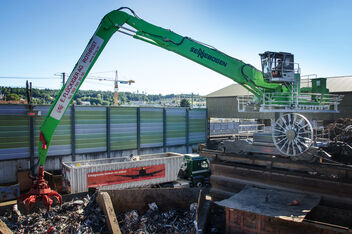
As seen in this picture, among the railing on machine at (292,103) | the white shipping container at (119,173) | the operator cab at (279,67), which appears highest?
the operator cab at (279,67)

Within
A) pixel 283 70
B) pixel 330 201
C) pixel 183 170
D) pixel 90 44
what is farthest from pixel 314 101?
pixel 90 44

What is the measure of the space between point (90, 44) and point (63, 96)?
7.86 ft

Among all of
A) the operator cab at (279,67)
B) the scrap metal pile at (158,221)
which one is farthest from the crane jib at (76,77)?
the operator cab at (279,67)

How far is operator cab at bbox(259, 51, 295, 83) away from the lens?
11.7 m

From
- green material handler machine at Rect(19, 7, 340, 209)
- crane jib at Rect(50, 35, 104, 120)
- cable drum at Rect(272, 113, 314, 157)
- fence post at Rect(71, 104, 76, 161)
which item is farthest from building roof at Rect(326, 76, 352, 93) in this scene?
fence post at Rect(71, 104, 76, 161)

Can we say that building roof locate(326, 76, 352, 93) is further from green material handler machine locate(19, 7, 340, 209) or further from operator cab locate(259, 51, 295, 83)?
operator cab locate(259, 51, 295, 83)

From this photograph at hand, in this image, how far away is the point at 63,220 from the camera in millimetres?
9992

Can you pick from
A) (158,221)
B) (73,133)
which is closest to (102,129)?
(73,133)

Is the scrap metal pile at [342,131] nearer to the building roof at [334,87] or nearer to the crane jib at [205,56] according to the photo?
the crane jib at [205,56]

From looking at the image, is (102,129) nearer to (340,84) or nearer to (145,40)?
(145,40)

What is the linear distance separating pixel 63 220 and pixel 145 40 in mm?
7977

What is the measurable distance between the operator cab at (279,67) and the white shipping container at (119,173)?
325 inches

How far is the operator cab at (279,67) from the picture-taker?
11.7 meters

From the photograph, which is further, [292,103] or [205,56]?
[205,56]
